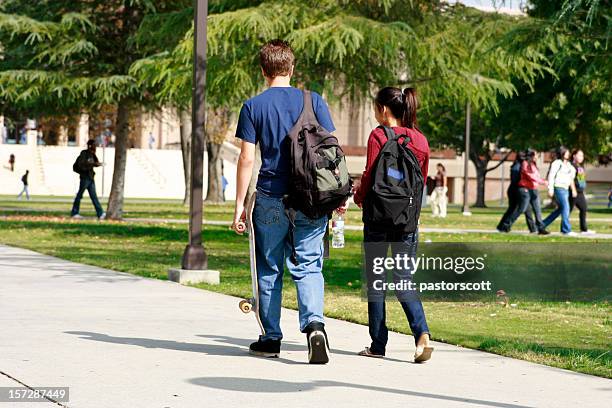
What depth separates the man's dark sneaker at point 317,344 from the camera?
745 centimetres

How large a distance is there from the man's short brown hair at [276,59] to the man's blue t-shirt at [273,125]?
5.1 inches

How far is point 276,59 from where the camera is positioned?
7785 millimetres

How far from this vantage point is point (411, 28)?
2128cm

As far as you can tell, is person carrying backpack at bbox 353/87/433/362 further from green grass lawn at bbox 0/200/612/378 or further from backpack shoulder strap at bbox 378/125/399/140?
green grass lawn at bbox 0/200/612/378

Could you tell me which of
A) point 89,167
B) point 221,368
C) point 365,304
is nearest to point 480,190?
point 89,167

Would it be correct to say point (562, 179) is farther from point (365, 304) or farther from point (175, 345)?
point (175, 345)

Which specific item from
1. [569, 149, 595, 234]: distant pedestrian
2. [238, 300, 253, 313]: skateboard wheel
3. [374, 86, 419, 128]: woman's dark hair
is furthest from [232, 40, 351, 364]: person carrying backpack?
[569, 149, 595, 234]: distant pedestrian

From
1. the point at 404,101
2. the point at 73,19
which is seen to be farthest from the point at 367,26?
the point at 404,101

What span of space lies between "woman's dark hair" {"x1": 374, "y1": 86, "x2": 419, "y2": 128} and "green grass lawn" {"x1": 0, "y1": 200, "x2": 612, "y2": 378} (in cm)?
A: 168

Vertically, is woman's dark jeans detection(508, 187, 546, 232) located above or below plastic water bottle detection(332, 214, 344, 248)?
below

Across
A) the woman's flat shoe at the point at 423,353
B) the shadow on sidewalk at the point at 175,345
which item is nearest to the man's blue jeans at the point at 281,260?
the shadow on sidewalk at the point at 175,345

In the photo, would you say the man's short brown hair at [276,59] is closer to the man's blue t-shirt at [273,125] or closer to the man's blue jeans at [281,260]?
the man's blue t-shirt at [273,125]

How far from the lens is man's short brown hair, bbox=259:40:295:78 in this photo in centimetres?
779

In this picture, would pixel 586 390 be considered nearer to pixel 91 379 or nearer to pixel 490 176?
pixel 91 379
